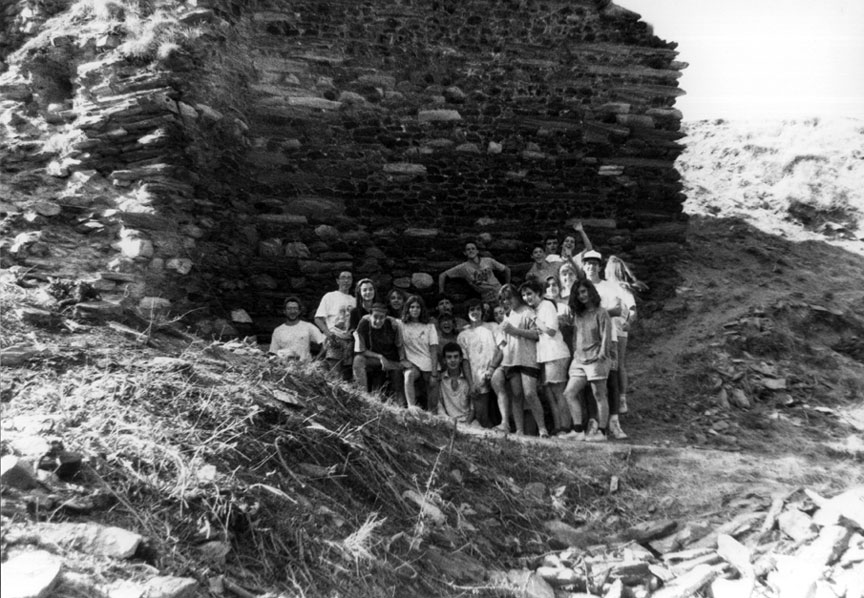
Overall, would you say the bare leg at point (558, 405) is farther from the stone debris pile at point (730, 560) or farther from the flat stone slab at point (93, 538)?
the flat stone slab at point (93, 538)

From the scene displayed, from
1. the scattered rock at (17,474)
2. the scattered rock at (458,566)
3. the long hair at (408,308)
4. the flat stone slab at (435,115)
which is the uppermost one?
the flat stone slab at (435,115)

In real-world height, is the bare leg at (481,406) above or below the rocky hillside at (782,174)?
below

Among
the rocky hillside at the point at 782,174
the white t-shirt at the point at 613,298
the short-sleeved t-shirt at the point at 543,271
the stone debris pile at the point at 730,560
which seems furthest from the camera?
the rocky hillside at the point at 782,174

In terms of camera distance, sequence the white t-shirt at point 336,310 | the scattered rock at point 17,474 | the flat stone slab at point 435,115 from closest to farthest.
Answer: the scattered rock at point 17,474
the white t-shirt at point 336,310
the flat stone slab at point 435,115

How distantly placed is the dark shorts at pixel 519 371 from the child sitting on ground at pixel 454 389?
428 millimetres

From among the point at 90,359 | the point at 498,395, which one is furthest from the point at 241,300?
the point at 90,359

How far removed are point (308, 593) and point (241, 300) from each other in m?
4.72

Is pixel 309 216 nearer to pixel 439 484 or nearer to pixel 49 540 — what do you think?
pixel 439 484

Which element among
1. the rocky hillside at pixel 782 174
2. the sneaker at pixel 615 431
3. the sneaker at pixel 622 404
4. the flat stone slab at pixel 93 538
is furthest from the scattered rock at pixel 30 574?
the rocky hillside at pixel 782 174

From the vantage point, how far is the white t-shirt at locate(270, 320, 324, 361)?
7.63 metres

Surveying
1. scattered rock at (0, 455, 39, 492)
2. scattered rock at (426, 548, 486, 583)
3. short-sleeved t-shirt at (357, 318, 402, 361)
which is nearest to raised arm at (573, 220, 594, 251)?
short-sleeved t-shirt at (357, 318, 402, 361)

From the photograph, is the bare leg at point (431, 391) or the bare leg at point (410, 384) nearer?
the bare leg at point (410, 384)

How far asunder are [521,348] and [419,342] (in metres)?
0.92

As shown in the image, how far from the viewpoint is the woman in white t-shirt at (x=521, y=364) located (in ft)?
24.3
